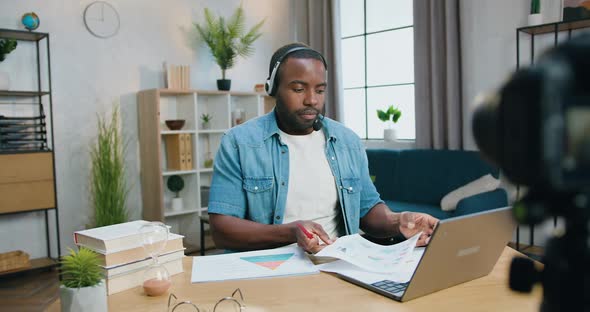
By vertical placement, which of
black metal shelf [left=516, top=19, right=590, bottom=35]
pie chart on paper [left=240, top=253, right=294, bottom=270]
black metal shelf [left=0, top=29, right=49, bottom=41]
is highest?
black metal shelf [left=0, top=29, right=49, bottom=41]

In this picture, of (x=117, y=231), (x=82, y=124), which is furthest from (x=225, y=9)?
(x=117, y=231)

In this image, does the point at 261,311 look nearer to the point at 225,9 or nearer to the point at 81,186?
the point at 81,186

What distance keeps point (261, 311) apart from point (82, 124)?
12.3ft

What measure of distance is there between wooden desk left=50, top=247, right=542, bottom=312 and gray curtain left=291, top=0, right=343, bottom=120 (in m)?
4.08

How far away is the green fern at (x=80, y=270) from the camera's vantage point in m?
1.00

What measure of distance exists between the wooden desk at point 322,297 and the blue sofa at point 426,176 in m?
2.45

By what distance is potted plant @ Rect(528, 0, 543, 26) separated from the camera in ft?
12.5

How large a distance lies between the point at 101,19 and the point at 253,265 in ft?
12.1

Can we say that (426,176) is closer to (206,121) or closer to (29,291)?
(206,121)

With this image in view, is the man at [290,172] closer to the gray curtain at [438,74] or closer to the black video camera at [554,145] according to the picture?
the black video camera at [554,145]

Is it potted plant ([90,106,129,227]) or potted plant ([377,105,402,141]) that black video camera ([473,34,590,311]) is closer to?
potted plant ([90,106,129,227])

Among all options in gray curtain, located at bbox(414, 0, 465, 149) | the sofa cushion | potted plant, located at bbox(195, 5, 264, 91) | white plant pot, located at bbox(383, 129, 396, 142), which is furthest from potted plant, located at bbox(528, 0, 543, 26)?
potted plant, located at bbox(195, 5, 264, 91)

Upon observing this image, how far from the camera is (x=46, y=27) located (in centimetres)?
410

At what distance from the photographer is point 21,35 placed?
380cm
